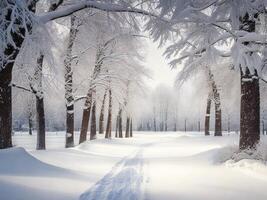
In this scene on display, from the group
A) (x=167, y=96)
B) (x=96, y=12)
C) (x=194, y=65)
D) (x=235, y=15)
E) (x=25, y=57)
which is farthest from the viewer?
(x=167, y=96)

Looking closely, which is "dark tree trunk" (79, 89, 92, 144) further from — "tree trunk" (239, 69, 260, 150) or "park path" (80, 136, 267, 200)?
"tree trunk" (239, 69, 260, 150)

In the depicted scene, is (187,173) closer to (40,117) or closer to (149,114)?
(40,117)

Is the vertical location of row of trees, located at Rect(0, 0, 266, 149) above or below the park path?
above

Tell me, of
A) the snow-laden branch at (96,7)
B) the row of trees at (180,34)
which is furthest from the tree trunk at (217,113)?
the snow-laden branch at (96,7)

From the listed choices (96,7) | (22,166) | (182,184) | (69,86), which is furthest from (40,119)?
(182,184)

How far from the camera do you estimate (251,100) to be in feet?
44.1

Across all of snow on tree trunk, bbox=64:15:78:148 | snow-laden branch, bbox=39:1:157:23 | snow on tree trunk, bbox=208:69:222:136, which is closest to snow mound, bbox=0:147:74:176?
snow-laden branch, bbox=39:1:157:23

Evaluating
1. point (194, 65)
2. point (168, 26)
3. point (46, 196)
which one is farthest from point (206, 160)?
point (46, 196)

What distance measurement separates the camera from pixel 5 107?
11.0 meters

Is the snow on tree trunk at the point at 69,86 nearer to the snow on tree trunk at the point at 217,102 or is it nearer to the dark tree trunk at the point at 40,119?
the dark tree trunk at the point at 40,119

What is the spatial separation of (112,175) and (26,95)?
1113cm

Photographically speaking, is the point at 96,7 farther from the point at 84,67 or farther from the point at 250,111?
the point at 84,67

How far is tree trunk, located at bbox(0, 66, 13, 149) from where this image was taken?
10656 mm

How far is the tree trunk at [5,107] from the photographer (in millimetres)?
10656
